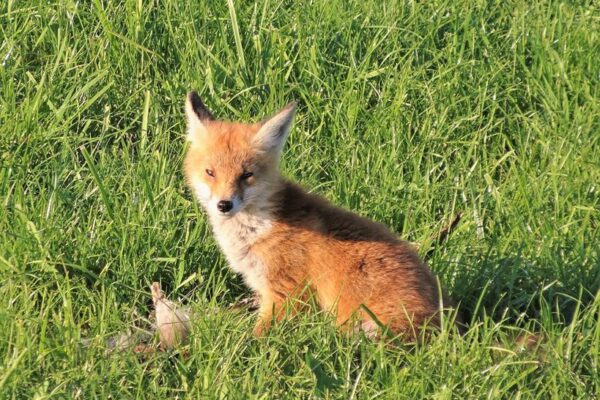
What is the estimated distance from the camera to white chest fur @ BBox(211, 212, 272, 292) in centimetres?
569

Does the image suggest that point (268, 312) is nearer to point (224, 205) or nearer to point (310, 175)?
point (224, 205)

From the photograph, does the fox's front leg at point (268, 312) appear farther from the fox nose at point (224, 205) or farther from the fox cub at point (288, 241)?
the fox nose at point (224, 205)

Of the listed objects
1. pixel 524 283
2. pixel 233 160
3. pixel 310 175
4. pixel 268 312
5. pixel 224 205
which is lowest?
pixel 268 312

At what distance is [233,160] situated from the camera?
5.71 m

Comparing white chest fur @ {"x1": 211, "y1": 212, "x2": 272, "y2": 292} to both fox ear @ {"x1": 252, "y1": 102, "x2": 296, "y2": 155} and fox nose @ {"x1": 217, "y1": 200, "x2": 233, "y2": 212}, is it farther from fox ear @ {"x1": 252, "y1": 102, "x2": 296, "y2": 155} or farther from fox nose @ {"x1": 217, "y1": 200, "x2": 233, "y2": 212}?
fox ear @ {"x1": 252, "y1": 102, "x2": 296, "y2": 155}

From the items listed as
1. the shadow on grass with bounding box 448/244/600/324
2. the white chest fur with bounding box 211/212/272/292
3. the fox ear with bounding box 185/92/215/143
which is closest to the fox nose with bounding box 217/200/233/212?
the white chest fur with bounding box 211/212/272/292

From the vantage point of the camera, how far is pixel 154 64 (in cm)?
707

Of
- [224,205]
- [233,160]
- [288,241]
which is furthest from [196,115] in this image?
[288,241]

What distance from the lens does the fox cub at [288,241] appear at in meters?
5.25

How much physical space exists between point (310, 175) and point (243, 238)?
103 centimetres

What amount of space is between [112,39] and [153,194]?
153cm

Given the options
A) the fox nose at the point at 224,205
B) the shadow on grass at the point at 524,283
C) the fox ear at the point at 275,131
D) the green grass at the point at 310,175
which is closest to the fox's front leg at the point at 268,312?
the green grass at the point at 310,175

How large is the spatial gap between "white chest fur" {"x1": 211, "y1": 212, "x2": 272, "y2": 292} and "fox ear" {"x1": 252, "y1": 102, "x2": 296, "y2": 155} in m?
0.41

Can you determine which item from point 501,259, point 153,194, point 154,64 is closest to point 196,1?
→ point 154,64
